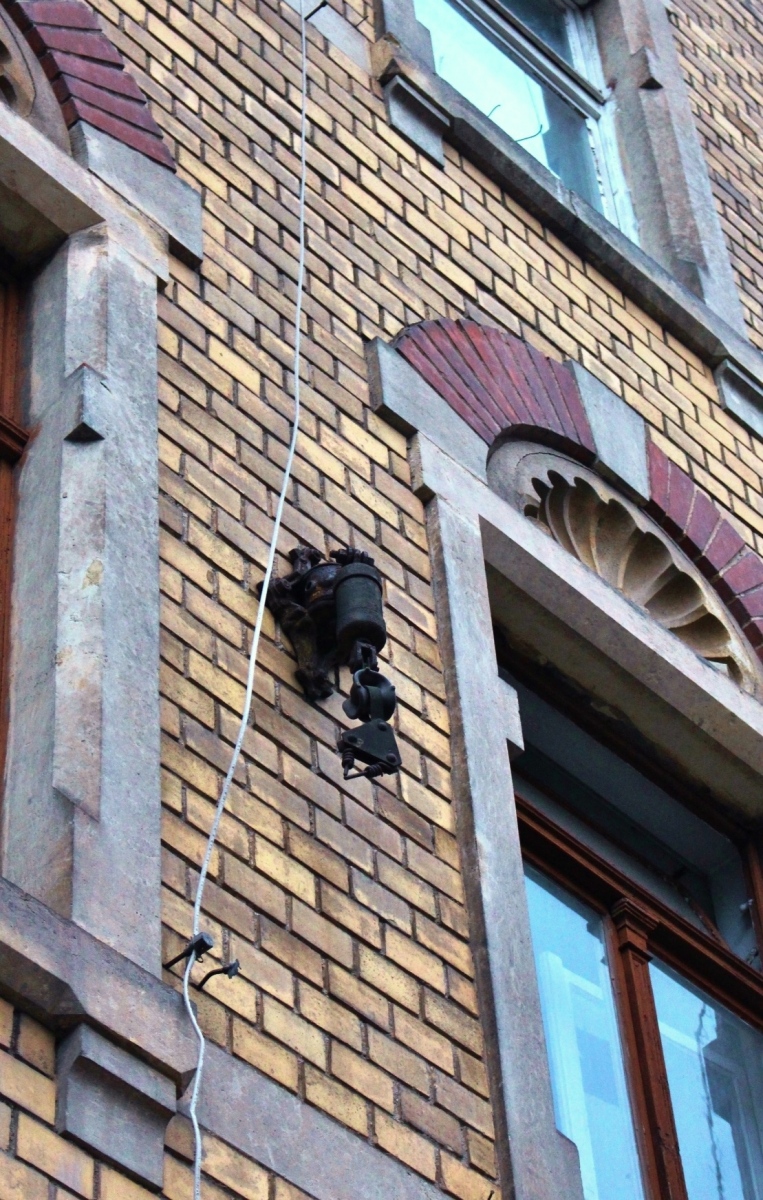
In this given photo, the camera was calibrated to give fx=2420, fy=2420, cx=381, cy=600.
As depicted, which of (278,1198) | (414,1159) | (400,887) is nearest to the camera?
(278,1198)

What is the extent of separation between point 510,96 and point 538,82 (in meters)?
0.33

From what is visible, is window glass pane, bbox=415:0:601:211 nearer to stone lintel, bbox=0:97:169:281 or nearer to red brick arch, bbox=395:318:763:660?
red brick arch, bbox=395:318:763:660

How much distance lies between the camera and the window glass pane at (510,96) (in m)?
9.54

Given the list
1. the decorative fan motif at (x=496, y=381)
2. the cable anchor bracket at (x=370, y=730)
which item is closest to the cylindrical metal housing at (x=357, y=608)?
the cable anchor bracket at (x=370, y=730)

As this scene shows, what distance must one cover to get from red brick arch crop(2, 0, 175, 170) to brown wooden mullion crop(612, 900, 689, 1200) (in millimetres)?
2542

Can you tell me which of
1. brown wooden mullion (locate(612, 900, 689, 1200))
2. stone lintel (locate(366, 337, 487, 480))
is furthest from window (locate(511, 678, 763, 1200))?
stone lintel (locate(366, 337, 487, 480))

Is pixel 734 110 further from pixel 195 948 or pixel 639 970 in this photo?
pixel 195 948

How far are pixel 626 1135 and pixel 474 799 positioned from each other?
43.6 inches

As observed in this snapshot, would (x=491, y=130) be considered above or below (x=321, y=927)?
above

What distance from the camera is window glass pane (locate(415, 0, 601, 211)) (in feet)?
31.3

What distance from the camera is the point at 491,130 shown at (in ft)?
27.8

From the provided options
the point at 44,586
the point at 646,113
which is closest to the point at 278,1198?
the point at 44,586

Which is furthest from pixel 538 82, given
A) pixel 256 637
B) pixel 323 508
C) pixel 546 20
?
pixel 256 637

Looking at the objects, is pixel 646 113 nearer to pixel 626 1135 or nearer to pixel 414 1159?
pixel 626 1135
